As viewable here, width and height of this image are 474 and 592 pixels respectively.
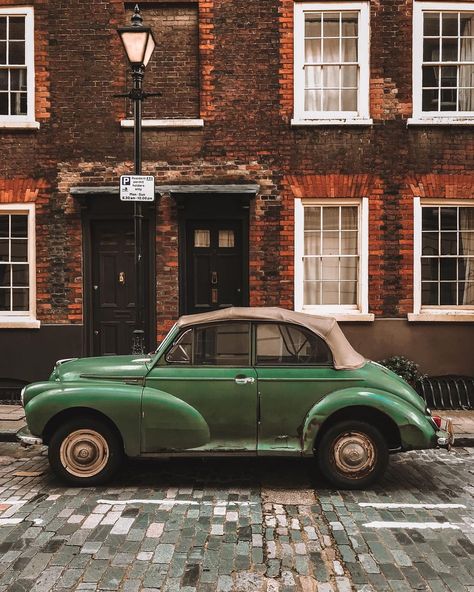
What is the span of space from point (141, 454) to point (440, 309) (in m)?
6.28

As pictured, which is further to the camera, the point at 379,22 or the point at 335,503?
the point at 379,22

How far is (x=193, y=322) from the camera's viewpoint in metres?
5.48

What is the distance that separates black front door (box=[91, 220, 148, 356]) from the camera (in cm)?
971

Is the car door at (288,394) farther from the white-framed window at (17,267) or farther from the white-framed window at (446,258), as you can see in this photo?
the white-framed window at (17,267)

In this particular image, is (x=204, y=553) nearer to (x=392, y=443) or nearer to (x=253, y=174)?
(x=392, y=443)

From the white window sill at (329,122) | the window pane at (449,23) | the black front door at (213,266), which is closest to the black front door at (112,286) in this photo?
the black front door at (213,266)

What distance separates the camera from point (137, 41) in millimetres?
6938

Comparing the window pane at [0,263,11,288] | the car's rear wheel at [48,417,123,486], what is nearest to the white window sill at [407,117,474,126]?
the car's rear wheel at [48,417,123,486]

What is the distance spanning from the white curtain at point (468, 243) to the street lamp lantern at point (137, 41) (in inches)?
231

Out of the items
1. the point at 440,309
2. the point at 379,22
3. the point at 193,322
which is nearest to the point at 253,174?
the point at 379,22

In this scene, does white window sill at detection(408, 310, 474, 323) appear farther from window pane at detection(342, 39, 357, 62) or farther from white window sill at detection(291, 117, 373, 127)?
window pane at detection(342, 39, 357, 62)

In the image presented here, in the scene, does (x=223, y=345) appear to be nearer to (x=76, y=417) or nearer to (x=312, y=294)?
(x=76, y=417)

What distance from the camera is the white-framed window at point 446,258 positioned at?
9617 millimetres

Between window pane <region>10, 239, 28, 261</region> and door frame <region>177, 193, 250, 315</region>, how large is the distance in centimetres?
274
